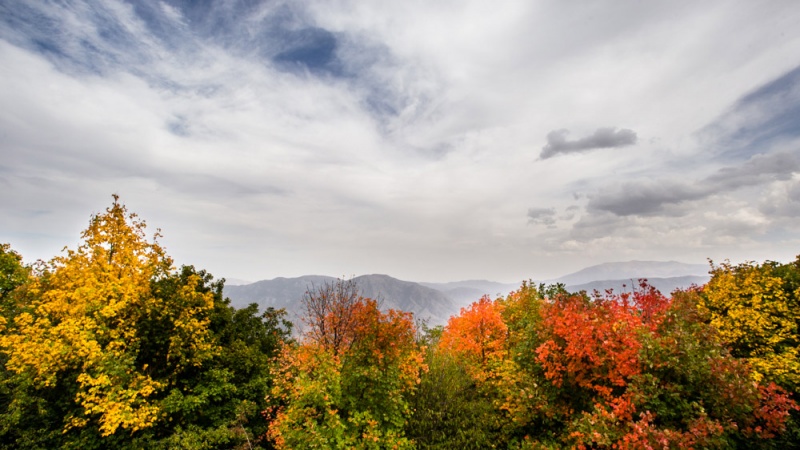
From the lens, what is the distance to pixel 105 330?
2012 cm

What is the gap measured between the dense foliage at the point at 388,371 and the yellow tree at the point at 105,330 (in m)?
0.12

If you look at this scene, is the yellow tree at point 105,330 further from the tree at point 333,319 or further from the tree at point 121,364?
the tree at point 333,319

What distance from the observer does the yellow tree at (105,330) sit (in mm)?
18641

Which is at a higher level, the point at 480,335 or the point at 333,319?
the point at 333,319

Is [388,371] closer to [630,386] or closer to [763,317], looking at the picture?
[630,386]

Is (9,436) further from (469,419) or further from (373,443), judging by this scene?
(469,419)

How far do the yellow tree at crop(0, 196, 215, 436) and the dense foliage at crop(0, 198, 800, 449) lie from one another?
0.40 feet

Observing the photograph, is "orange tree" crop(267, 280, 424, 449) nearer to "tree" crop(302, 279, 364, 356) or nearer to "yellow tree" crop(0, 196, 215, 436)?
"tree" crop(302, 279, 364, 356)

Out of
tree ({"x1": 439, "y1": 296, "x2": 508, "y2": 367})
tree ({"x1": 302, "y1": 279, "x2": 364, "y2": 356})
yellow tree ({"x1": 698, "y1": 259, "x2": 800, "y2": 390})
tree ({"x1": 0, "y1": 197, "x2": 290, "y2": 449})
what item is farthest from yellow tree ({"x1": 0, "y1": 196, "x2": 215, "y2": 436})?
yellow tree ({"x1": 698, "y1": 259, "x2": 800, "y2": 390})

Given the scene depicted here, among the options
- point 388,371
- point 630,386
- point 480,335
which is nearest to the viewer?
point 630,386

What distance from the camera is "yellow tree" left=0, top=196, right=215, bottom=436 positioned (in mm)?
18641

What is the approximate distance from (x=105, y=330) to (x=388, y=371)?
17.1 metres

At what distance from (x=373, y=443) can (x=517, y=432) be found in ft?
21.5

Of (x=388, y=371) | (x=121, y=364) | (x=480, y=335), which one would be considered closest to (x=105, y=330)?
(x=121, y=364)
